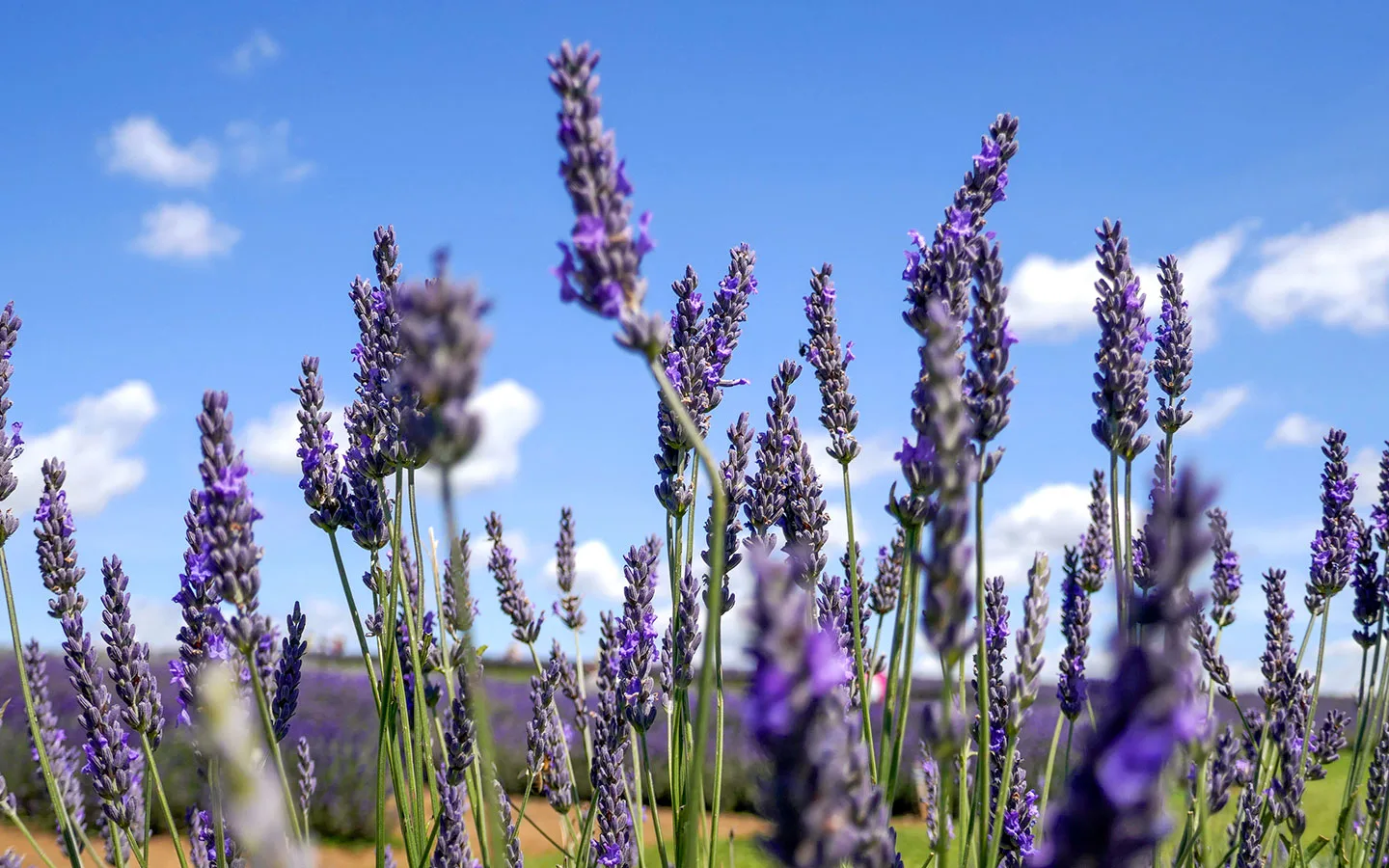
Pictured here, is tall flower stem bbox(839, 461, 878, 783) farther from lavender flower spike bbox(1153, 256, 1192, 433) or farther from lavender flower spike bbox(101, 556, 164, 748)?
lavender flower spike bbox(101, 556, 164, 748)

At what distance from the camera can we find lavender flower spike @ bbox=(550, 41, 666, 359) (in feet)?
4.73

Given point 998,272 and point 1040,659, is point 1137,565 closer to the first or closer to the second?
point 1040,659

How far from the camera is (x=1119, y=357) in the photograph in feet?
7.98

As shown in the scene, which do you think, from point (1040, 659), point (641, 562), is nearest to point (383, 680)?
point (641, 562)

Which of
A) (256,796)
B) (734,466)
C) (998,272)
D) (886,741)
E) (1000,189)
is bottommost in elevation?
(886,741)

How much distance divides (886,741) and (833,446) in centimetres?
119

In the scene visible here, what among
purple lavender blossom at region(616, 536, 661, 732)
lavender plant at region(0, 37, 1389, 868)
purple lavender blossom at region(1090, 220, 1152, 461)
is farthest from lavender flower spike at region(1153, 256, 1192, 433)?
purple lavender blossom at region(616, 536, 661, 732)

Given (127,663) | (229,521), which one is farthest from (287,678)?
(229,521)

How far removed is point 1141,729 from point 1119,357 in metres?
1.74

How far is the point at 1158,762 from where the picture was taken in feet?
2.81

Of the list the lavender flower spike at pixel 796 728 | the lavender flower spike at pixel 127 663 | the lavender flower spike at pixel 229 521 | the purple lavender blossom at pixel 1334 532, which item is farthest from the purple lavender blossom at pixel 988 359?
the purple lavender blossom at pixel 1334 532

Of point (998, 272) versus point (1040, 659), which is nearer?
Answer: point (998, 272)

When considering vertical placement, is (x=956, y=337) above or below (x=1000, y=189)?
below

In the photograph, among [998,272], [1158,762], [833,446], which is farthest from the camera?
[833,446]
